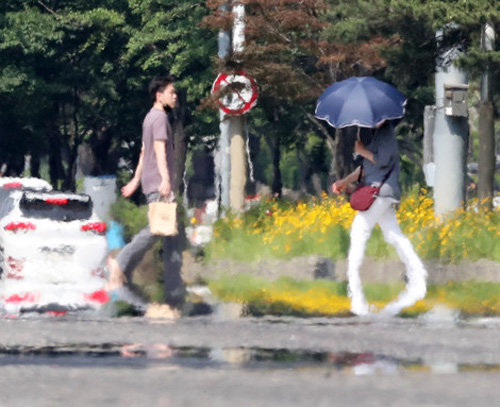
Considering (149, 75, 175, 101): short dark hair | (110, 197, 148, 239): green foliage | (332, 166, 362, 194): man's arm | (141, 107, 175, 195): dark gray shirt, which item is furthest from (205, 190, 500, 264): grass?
(110, 197, 148, 239): green foliage

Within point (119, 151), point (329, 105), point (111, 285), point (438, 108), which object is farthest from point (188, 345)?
point (119, 151)

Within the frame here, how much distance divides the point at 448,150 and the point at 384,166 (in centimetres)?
571

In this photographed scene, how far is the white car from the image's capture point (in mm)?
17203

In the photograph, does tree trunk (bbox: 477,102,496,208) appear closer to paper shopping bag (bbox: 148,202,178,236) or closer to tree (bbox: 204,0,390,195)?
tree (bbox: 204,0,390,195)

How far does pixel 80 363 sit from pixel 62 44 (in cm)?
4039

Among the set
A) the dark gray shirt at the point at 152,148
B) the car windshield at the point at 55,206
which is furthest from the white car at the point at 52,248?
the dark gray shirt at the point at 152,148

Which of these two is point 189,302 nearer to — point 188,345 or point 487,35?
point 188,345

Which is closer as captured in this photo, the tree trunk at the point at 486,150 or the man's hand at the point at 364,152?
the man's hand at the point at 364,152

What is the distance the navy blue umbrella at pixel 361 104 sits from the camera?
1608cm

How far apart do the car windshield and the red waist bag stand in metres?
4.17

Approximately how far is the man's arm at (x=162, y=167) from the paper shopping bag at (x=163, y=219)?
0.20 meters

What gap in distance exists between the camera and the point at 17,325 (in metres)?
13.0

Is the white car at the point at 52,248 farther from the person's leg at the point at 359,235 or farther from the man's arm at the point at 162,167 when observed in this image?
the person's leg at the point at 359,235

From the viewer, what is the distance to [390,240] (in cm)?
1520
